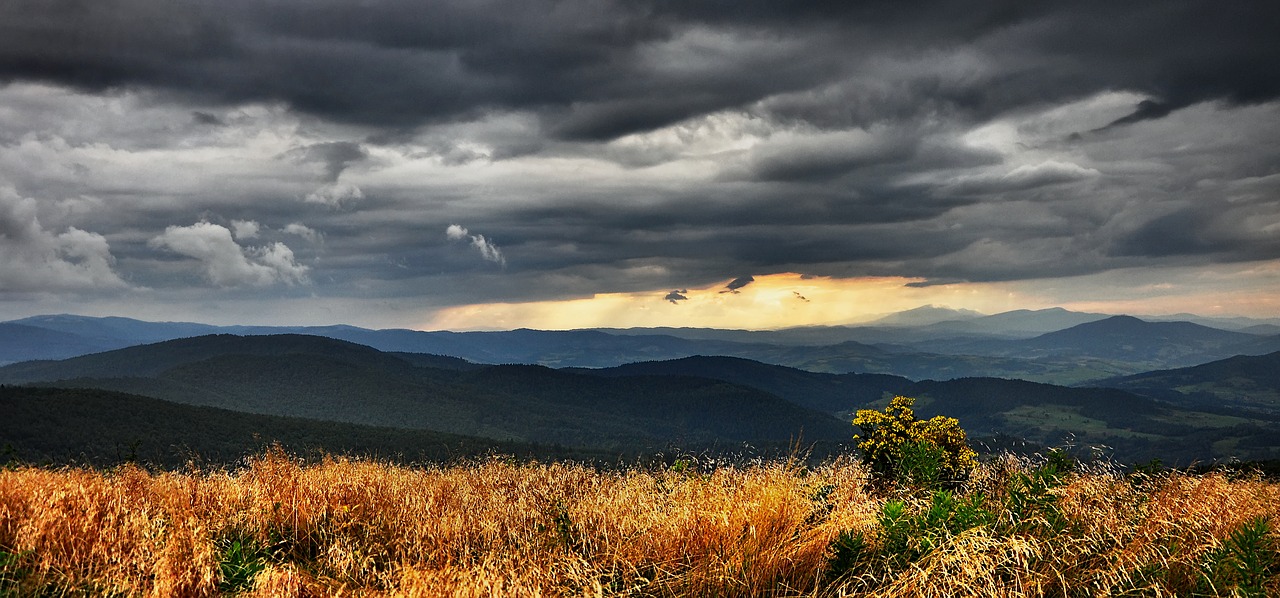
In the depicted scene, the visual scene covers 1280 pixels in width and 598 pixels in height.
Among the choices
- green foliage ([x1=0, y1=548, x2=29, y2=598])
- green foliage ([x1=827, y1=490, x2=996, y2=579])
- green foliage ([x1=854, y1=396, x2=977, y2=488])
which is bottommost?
green foliage ([x1=854, y1=396, x2=977, y2=488])

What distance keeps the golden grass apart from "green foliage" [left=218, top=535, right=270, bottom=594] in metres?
0.04

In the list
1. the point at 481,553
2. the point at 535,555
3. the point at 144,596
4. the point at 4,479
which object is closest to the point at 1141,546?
the point at 535,555

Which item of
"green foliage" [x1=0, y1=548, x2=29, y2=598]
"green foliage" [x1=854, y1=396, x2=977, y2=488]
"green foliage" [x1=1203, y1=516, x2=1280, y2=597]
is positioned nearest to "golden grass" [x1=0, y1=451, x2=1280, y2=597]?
"green foliage" [x1=0, y1=548, x2=29, y2=598]

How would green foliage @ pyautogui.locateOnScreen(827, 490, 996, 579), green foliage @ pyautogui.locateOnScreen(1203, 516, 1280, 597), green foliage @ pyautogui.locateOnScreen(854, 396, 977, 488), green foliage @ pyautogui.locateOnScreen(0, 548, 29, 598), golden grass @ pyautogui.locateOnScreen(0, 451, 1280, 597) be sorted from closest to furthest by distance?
1. green foliage @ pyautogui.locateOnScreen(1203, 516, 1280, 597)
2. golden grass @ pyautogui.locateOnScreen(0, 451, 1280, 597)
3. green foliage @ pyautogui.locateOnScreen(827, 490, 996, 579)
4. green foliage @ pyautogui.locateOnScreen(0, 548, 29, 598)
5. green foliage @ pyautogui.locateOnScreen(854, 396, 977, 488)

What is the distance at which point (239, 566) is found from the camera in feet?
23.7

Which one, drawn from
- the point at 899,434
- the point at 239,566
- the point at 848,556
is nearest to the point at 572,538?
the point at 848,556

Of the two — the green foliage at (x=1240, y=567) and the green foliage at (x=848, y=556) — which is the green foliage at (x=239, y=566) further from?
the green foliage at (x=1240, y=567)

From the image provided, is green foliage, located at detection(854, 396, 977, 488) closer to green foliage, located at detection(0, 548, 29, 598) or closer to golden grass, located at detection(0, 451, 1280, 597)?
golden grass, located at detection(0, 451, 1280, 597)

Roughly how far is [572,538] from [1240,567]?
640cm

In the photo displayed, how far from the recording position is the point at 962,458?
28.9 meters

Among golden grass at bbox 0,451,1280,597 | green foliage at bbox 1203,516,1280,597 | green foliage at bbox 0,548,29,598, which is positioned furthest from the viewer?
green foliage at bbox 0,548,29,598

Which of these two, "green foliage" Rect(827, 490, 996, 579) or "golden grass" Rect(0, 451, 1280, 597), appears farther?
"green foliage" Rect(827, 490, 996, 579)

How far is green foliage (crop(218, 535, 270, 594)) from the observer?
704 cm

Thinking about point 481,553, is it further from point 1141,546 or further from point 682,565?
point 1141,546
